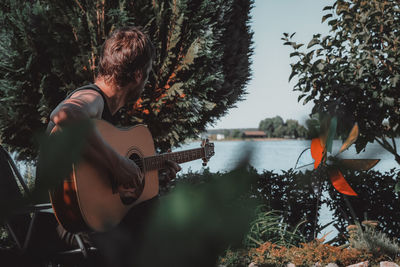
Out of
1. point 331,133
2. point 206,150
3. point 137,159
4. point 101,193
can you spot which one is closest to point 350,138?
point 331,133

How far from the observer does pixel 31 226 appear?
0.90 m

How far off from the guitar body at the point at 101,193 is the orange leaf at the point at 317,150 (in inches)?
7.2

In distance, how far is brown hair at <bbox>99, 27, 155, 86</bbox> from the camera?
1.01 metres

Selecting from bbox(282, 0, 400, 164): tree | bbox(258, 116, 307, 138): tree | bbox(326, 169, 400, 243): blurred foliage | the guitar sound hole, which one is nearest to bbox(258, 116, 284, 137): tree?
bbox(258, 116, 307, 138): tree

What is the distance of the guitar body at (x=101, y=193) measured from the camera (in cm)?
29

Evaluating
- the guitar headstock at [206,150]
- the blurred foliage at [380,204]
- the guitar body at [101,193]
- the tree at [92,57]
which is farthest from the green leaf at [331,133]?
the blurred foliage at [380,204]

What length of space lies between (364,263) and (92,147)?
399 cm

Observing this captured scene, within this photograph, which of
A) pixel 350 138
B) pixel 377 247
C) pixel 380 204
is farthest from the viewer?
pixel 380 204

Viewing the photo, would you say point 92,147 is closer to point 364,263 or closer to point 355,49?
point 355,49

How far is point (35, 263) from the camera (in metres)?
0.52

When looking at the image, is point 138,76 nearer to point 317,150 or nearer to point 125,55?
point 125,55

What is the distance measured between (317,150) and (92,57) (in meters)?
4.64

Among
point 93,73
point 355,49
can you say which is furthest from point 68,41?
point 355,49

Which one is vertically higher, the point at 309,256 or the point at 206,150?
the point at 206,150
